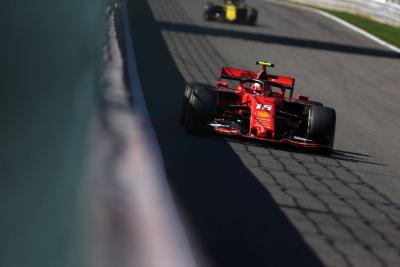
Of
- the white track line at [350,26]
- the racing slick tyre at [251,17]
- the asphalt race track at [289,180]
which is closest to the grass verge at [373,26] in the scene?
the white track line at [350,26]

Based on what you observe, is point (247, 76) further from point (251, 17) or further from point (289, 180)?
point (251, 17)

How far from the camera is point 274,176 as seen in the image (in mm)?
6844

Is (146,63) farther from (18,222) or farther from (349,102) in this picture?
(18,222)

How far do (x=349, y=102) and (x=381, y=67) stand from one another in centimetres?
575

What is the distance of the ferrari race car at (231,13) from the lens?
24953 mm

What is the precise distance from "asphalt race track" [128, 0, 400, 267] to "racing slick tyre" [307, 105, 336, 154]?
0.18m

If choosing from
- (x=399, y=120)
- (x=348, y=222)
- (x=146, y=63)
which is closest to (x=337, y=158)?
(x=348, y=222)

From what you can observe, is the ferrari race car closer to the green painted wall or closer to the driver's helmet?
the driver's helmet

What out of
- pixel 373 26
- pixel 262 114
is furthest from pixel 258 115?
pixel 373 26

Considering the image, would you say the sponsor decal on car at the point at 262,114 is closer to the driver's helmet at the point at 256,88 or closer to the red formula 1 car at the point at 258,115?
the red formula 1 car at the point at 258,115

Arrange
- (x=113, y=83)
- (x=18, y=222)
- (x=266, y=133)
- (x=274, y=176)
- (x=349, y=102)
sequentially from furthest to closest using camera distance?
(x=349, y=102)
(x=266, y=133)
(x=274, y=176)
(x=113, y=83)
(x=18, y=222)

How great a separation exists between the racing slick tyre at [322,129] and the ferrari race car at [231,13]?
54.9 ft

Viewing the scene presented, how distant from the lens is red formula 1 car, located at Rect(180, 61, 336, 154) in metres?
8.25

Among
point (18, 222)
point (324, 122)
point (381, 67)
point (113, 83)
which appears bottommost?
point (381, 67)
